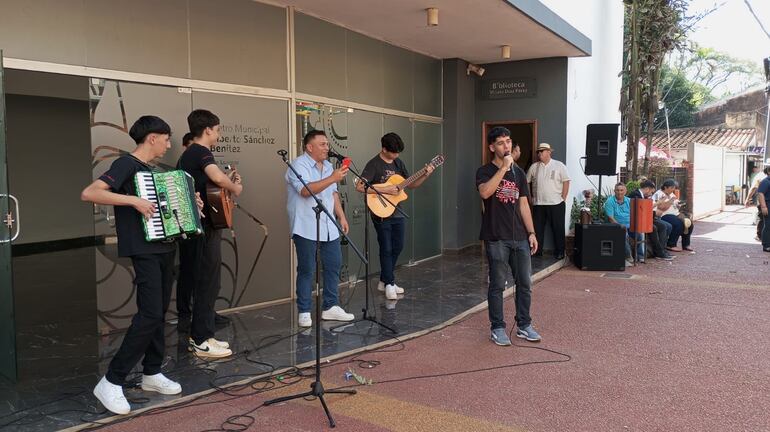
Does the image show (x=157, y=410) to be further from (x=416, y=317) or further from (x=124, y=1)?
(x=124, y=1)

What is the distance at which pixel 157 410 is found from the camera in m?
3.65

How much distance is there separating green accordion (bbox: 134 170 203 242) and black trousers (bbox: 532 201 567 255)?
22.0 ft

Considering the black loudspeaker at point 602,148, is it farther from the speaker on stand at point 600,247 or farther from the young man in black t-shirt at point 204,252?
the young man in black t-shirt at point 204,252

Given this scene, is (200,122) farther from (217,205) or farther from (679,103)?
(679,103)

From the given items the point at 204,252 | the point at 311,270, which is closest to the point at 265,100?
the point at 311,270

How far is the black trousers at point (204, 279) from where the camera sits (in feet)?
15.1

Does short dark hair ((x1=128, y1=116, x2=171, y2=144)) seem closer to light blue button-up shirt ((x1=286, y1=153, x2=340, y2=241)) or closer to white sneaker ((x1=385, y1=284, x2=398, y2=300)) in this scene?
light blue button-up shirt ((x1=286, y1=153, x2=340, y2=241))

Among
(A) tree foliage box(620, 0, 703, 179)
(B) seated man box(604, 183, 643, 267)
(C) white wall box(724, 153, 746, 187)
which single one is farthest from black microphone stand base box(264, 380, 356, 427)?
(C) white wall box(724, 153, 746, 187)

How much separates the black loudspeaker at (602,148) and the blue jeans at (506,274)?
4707 millimetres

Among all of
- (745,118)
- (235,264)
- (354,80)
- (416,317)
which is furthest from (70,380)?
(745,118)

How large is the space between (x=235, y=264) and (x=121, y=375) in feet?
8.12

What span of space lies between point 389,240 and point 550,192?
12.7ft

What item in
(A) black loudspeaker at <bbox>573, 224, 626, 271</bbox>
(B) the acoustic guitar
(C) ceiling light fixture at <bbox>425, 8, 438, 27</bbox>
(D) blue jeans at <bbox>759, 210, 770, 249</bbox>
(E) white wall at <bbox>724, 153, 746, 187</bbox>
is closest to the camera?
(B) the acoustic guitar

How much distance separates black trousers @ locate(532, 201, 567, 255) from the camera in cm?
940
